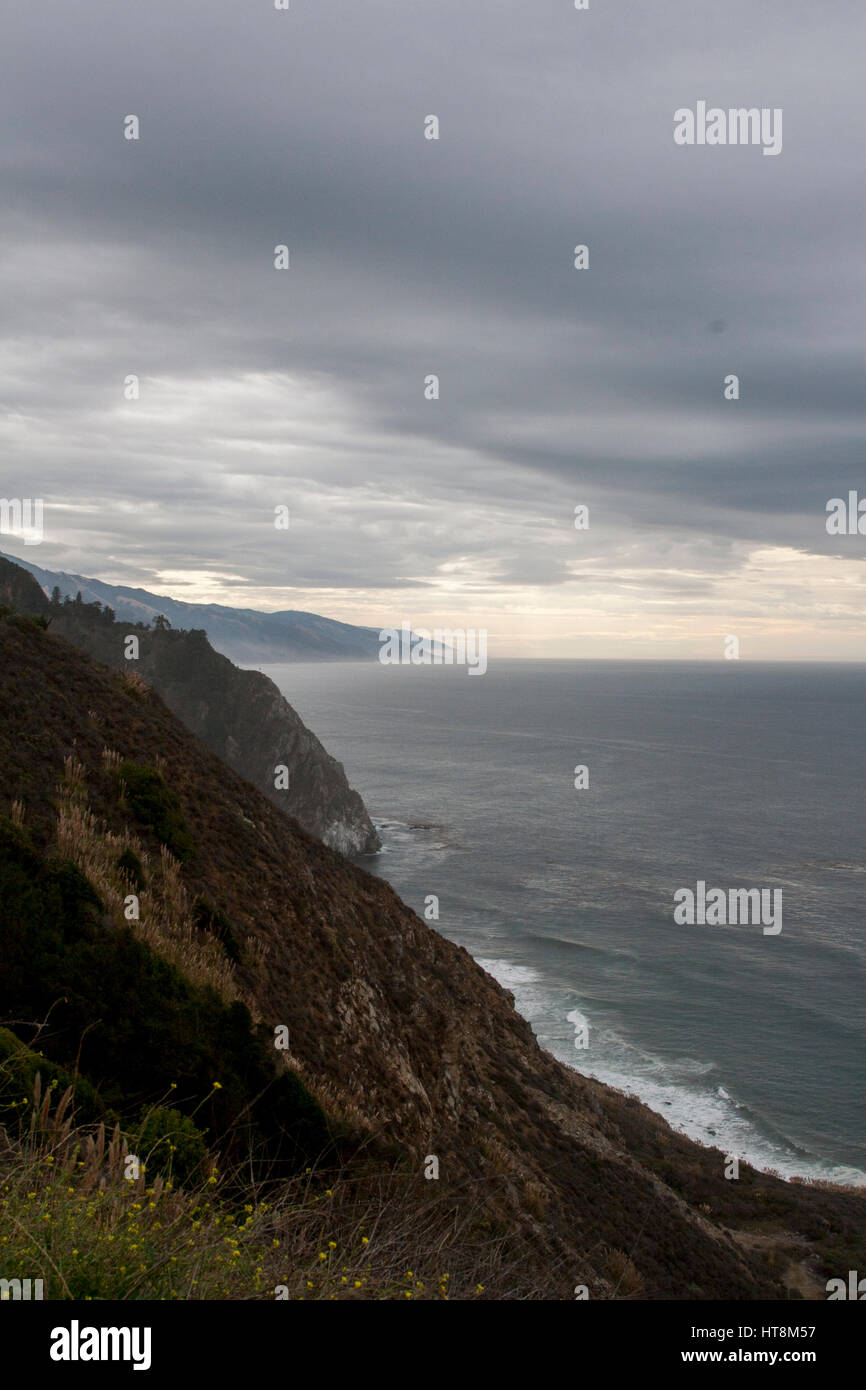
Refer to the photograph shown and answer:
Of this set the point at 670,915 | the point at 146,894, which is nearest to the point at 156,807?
the point at 146,894

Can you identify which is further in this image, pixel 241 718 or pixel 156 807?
pixel 241 718

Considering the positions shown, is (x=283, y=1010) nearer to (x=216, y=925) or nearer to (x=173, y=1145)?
(x=216, y=925)

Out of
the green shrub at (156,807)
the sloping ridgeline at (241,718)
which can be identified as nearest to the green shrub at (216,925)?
the green shrub at (156,807)

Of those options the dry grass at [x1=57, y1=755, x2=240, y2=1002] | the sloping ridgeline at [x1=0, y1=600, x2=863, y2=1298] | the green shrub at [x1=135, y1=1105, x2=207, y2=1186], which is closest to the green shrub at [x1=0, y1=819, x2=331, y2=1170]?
the sloping ridgeline at [x1=0, y1=600, x2=863, y2=1298]

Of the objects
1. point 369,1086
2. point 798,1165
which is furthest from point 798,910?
point 369,1086

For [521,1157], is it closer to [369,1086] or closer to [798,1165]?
[369,1086]

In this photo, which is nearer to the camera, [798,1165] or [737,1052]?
[798,1165]
